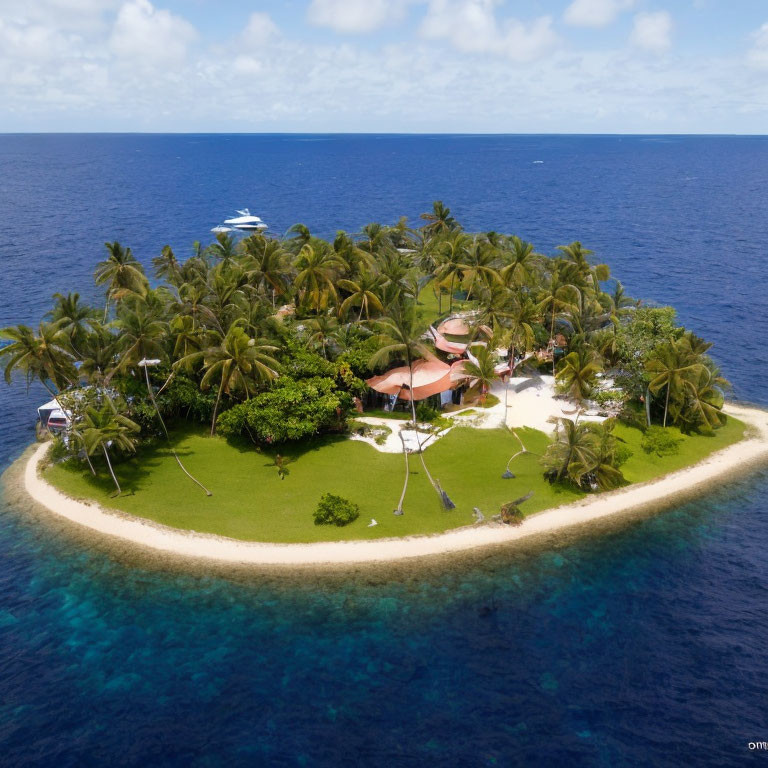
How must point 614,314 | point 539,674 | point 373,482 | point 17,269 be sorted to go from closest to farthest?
1. point 539,674
2. point 373,482
3. point 614,314
4. point 17,269

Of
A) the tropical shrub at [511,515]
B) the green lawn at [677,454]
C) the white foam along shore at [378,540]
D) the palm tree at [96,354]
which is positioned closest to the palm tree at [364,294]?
the palm tree at [96,354]

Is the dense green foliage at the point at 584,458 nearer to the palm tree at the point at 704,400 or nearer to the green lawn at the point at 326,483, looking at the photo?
the green lawn at the point at 326,483

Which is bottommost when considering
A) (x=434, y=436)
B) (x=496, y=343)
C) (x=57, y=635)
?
(x=57, y=635)

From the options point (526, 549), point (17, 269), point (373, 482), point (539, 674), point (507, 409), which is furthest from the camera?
point (17, 269)

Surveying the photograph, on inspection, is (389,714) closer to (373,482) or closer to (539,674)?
(539,674)

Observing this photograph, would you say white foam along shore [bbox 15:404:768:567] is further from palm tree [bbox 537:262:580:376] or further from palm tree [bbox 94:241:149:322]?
palm tree [bbox 94:241:149:322]

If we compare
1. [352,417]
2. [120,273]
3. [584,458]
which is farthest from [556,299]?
[120,273]

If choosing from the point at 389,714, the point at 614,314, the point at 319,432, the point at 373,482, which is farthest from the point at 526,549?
the point at 614,314
